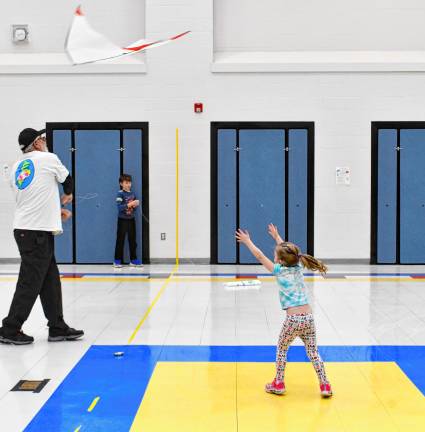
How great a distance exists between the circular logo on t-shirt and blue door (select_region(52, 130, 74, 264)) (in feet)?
20.0

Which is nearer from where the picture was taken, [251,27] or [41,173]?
[41,173]

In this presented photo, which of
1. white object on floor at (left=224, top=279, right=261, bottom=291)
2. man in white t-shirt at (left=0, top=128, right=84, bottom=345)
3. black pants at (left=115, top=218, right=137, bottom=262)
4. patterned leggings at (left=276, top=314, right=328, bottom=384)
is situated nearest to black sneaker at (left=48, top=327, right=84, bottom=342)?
man in white t-shirt at (left=0, top=128, right=84, bottom=345)

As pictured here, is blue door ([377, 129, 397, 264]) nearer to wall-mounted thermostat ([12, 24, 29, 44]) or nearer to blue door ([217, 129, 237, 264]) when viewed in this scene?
blue door ([217, 129, 237, 264])

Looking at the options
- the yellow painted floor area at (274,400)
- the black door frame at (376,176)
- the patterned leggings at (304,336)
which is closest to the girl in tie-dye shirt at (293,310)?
the patterned leggings at (304,336)

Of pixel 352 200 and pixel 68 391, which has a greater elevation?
pixel 352 200

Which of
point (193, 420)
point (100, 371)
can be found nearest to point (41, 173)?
point (100, 371)

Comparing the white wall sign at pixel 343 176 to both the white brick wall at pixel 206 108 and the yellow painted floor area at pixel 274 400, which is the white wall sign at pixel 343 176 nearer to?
the white brick wall at pixel 206 108

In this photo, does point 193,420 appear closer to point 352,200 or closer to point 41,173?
point 41,173

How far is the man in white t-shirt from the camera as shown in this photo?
5.75 m

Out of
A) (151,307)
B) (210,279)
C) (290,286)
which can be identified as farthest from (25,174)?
(210,279)

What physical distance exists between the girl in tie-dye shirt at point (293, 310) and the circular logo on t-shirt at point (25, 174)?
2107mm

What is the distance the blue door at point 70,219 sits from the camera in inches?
469

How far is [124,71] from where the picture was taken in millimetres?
11727

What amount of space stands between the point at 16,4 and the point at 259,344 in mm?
8533
